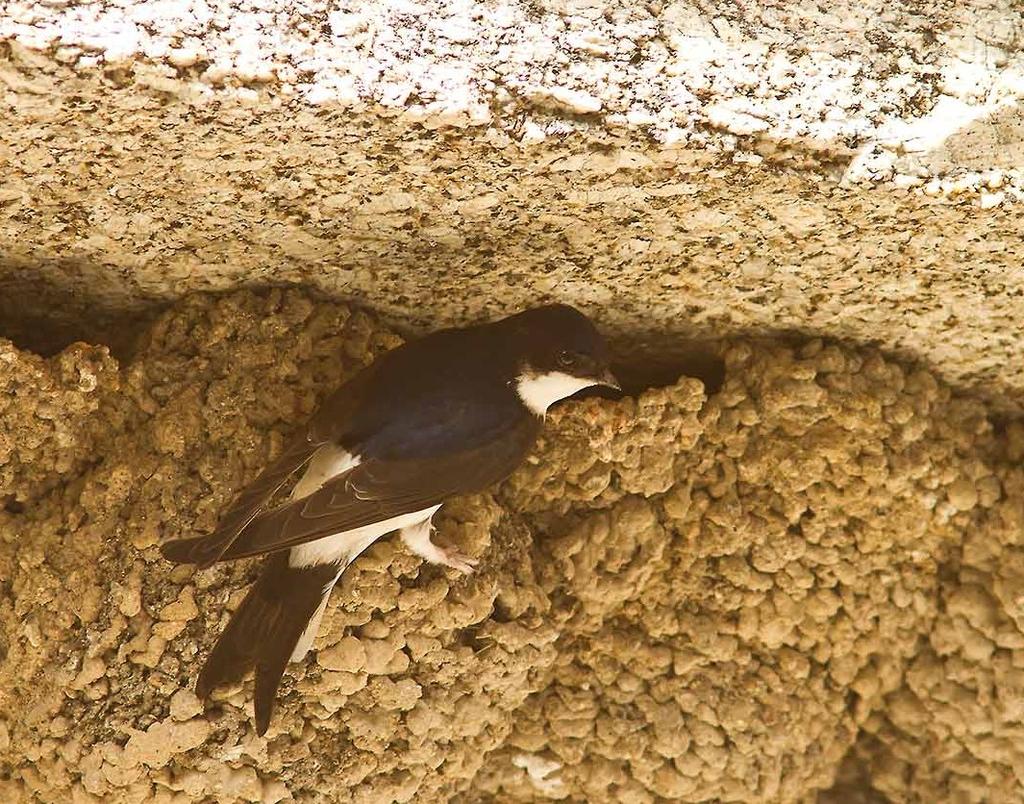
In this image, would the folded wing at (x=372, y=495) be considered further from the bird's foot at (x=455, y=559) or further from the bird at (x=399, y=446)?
the bird's foot at (x=455, y=559)

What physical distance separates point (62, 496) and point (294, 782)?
69 cm

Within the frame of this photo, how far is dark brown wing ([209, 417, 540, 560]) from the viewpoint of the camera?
7.59 ft

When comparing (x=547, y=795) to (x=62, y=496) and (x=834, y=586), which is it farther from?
(x=62, y=496)

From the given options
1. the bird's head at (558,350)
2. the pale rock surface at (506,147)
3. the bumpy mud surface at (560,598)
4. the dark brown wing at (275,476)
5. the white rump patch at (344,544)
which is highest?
the pale rock surface at (506,147)

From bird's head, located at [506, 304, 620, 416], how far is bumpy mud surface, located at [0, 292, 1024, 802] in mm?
312

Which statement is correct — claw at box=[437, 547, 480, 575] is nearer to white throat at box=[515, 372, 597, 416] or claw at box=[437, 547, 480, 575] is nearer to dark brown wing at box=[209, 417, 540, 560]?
dark brown wing at box=[209, 417, 540, 560]

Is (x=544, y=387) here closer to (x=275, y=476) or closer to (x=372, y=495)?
(x=372, y=495)

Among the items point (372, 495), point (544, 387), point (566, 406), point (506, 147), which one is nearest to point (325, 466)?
point (372, 495)

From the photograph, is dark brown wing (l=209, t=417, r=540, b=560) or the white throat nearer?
dark brown wing (l=209, t=417, r=540, b=560)

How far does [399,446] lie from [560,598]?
688mm

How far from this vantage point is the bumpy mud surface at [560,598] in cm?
257

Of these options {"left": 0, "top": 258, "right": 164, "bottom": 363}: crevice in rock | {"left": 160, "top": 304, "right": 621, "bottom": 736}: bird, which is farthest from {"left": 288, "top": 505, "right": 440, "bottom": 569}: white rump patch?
{"left": 0, "top": 258, "right": 164, "bottom": 363}: crevice in rock

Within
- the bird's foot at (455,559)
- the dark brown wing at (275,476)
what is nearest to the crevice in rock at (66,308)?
the dark brown wing at (275,476)

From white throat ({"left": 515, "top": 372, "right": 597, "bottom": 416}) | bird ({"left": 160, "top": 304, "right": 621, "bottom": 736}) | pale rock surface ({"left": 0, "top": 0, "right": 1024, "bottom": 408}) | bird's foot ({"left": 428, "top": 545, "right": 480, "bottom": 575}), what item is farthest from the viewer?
bird's foot ({"left": 428, "top": 545, "right": 480, "bottom": 575})
